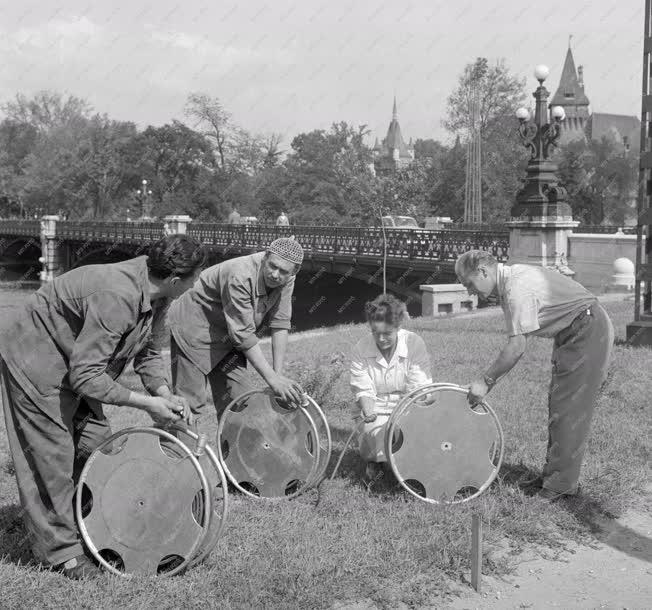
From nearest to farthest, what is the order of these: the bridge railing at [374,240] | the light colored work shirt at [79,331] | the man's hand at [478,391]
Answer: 1. the light colored work shirt at [79,331]
2. the man's hand at [478,391]
3. the bridge railing at [374,240]

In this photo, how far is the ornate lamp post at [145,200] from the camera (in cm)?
7044

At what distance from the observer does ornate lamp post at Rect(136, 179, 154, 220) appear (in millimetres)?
70438

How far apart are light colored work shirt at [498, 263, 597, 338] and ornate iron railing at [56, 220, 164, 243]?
4265 centimetres

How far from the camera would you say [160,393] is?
13.4ft

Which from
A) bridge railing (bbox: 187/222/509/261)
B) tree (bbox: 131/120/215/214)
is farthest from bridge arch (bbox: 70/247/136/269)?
bridge railing (bbox: 187/222/509/261)

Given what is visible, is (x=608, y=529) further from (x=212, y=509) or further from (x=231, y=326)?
(x=231, y=326)

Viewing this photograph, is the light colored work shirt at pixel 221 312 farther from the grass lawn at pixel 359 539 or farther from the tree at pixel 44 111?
the tree at pixel 44 111

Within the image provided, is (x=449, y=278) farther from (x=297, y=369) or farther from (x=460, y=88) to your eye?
(x=460, y=88)

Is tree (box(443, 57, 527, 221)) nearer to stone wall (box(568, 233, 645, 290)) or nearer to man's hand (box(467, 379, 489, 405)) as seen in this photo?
stone wall (box(568, 233, 645, 290))

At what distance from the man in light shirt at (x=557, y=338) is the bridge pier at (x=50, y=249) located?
5987cm

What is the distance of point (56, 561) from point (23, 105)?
82.9m

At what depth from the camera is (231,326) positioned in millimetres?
4688

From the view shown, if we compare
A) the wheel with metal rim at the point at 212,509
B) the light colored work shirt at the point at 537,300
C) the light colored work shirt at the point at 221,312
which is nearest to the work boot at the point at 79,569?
the wheel with metal rim at the point at 212,509

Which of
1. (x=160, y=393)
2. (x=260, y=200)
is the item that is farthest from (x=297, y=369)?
(x=260, y=200)
